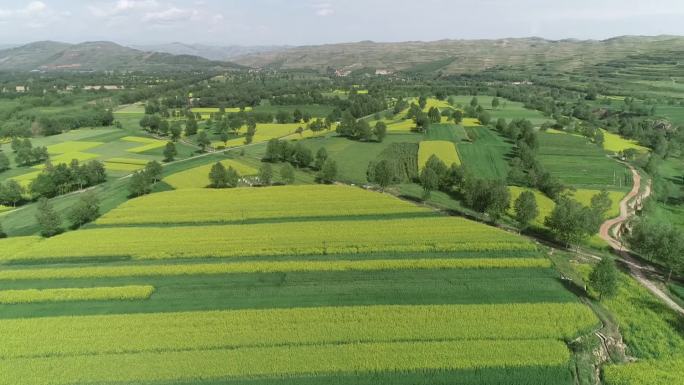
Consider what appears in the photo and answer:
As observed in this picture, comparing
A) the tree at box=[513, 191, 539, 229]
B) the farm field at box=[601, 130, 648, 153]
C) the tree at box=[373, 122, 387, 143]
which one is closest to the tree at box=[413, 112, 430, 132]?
the tree at box=[373, 122, 387, 143]

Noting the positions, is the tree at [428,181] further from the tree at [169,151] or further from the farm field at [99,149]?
the farm field at [99,149]

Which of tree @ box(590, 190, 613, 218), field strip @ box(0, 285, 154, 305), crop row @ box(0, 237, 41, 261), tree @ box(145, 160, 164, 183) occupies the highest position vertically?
tree @ box(145, 160, 164, 183)

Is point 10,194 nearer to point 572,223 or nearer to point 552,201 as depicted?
point 572,223

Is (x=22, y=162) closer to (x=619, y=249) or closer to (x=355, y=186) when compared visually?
(x=355, y=186)

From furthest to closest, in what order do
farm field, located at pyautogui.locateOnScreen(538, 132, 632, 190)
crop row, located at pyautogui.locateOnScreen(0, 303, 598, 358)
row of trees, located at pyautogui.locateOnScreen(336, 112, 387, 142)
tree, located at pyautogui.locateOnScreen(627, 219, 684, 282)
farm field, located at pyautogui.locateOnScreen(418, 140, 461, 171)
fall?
row of trees, located at pyautogui.locateOnScreen(336, 112, 387, 142), farm field, located at pyautogui.locateOnScreen(418, 140, 461, 171), farm field, located at pyautogui.locateOnScreen(538, 132, 632, 190), tree, located at pyautogui.locateOnScreen(627, 219, 684, 282), crop row, located at pyautogui.locateOnScreen(0, 303, 598, 358)

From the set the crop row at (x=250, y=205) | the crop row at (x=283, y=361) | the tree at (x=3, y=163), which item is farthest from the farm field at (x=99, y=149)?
the crop row at (x=283, y=361)

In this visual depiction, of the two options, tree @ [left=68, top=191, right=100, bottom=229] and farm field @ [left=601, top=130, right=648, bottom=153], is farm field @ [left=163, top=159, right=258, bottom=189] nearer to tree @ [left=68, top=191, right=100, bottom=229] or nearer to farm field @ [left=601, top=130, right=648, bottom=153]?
tree @ [left=68, top=191, right=100, bottom=229]

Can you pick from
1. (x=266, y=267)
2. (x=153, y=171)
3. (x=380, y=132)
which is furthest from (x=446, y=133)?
(x=266, y=267)
